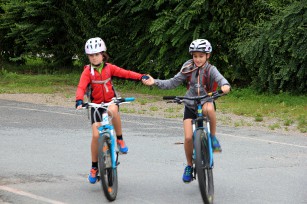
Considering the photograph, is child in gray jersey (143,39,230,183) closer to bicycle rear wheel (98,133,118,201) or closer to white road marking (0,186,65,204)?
bicycle rear wheel (98,133,118,201)

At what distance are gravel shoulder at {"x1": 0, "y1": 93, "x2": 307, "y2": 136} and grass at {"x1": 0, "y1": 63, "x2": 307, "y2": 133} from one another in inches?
3.5

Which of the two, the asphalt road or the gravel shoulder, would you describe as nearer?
the asphalt road

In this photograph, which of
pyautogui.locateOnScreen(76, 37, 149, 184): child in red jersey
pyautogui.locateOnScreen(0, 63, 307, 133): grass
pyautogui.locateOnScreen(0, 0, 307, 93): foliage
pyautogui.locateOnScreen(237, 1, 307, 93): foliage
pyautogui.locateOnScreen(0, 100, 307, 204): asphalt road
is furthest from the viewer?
pyautogui.locateOnScreen(0, 0, 307, 93): foliage

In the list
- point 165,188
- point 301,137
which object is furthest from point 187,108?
point 301,137

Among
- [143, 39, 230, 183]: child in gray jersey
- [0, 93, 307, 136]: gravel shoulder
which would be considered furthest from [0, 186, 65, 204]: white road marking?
[0, 93, 307, 136]: gravel shoulder

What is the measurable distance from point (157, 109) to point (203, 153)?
10.1 metres

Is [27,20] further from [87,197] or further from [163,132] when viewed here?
[87,197]

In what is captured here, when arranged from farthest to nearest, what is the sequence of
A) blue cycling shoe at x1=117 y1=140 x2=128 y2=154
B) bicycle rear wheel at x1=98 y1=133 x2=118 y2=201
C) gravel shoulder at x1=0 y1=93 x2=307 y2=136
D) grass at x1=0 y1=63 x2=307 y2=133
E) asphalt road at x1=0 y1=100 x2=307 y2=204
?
grass at x1=0 y1=63 x2=307 y2=133 < gravel shoulder at x1=0 y1=93 x2=307 y2=136 < blue cycling shoe at x1=117 y1=140 x2=128 y2=154 < asphalt road at x1=0 y1=100 x2=307 y2=204 < bicycle rear wheel at x1=98 y1=133 x2=118 y2=201

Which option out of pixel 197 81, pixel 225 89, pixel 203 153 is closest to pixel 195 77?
pixel 197 81

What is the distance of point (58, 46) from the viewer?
27.9 metres

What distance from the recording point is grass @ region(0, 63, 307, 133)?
A: 16344mm

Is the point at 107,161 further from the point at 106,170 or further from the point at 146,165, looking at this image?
the point at 146,165

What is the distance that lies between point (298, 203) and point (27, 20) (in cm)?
2081

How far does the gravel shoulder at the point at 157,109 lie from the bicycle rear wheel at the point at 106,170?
633cm
